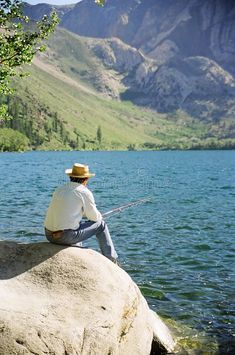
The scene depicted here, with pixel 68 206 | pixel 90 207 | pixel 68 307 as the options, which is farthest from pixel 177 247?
pixel 68 307

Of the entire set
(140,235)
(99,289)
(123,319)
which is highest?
(99,289)

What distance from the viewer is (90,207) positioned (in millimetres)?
12570

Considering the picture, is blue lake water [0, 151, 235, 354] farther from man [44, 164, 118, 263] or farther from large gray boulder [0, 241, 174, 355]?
man [44, 164, 118, 263]

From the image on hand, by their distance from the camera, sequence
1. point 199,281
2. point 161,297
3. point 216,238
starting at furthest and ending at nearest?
point 216,238
point 199,281
point 161,297

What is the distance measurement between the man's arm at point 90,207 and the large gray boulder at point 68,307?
44.1 inches

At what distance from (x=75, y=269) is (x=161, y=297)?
729 cm

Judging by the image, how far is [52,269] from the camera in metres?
11.2

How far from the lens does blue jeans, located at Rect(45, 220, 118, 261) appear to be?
12312mm

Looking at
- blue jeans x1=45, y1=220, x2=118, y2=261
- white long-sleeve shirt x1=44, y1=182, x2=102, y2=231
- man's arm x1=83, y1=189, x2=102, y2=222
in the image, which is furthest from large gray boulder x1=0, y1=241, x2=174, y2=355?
man's arm x1=83, y1=189, x2=102, y2=222

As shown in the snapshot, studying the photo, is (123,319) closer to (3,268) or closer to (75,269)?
(75,269)

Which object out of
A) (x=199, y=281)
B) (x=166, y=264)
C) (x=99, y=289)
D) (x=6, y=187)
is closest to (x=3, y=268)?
(x=99, y=289)

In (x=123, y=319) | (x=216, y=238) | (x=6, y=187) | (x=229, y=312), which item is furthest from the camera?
(x=6, y=187)

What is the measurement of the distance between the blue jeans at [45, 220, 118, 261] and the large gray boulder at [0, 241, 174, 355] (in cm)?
31

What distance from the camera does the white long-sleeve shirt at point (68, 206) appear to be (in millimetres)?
12188
